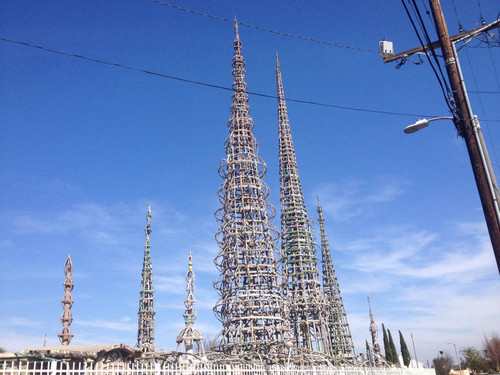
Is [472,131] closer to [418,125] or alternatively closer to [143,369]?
[418,125]

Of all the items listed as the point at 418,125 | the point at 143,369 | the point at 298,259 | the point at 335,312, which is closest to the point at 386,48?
the point at 418,125

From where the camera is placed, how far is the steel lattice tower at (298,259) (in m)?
60.2

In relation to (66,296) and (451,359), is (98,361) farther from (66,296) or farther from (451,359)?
(451,359)

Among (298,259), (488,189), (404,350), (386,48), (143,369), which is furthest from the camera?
(404,350)

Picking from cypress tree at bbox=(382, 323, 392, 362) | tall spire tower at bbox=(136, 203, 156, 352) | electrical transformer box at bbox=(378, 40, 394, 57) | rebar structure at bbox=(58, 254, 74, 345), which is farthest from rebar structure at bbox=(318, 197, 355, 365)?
electrical transformer box at bbox=(378, 40, 394, 57)

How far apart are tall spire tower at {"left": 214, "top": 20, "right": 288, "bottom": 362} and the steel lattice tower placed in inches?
A: 370

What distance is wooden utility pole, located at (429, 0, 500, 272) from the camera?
10711mm

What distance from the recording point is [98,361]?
19.5 m

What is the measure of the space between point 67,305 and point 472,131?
8379 cm

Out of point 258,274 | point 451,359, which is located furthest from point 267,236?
point 451,359

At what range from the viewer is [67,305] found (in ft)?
271

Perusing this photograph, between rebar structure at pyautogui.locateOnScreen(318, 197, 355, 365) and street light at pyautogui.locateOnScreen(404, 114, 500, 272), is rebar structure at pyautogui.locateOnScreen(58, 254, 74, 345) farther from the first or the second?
street light at pyautogui.locateOnScreen(404, 114, 500, 272)

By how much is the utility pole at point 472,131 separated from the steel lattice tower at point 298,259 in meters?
43.6

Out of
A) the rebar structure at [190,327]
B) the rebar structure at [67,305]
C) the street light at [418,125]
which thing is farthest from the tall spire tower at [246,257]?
the rebar structure at [67,305]
